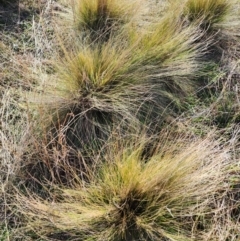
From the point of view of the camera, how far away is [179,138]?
1647 millimetres

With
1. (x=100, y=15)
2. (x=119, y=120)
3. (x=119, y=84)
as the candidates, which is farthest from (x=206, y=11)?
(x=119, y=120)

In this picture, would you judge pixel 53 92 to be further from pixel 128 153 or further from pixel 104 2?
pixel 104 2

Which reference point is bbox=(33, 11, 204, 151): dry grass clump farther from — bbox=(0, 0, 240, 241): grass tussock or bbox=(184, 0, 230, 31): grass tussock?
bbox=(184, 0, 230, 31): grass tussock

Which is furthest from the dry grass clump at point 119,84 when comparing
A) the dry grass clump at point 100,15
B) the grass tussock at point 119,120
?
the dry grass clump at point 100,15

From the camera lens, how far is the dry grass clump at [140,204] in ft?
4.57

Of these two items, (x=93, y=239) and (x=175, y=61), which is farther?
(x=175, y=61)

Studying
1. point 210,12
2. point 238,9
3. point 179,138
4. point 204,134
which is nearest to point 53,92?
point 179,138

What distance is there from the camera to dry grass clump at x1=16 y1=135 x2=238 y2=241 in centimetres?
139

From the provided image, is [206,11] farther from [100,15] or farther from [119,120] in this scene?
[119,120]

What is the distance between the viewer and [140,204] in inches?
55.9

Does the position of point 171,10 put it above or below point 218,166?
above

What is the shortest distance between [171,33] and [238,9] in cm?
54

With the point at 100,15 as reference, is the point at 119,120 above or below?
below

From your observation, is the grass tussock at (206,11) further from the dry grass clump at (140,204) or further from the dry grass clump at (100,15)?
the dry grass clump at (140,204)
